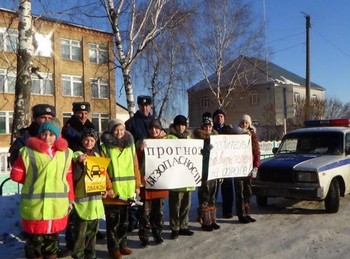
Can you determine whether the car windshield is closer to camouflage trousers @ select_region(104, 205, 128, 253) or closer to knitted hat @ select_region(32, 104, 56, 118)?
camouflage trousers @ select_region(104, 205, 128, 253)

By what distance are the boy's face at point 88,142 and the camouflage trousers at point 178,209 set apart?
1.82 m

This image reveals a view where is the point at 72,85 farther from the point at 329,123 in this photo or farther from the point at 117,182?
the point at 117,182

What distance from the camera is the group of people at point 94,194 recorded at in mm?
4012

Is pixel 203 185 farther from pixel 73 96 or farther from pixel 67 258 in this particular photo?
pixel 73 96

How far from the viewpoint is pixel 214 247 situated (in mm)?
5562

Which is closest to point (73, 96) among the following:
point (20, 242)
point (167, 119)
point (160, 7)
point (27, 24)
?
point (167, 119)

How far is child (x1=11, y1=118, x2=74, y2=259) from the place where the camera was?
3.98m

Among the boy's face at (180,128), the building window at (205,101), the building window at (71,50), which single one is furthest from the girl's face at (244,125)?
the building window at (205,101)

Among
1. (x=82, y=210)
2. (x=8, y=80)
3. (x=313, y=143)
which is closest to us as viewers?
(x=82, y=210)

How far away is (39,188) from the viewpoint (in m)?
3.99

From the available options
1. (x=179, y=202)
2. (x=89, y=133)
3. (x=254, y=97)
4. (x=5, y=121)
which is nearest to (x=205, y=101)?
(x=254, y=97)

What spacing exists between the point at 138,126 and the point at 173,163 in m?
0.87

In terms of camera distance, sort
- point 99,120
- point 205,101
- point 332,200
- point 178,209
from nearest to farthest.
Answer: point 178,209 → point 332,200 → point 99,120 → point 205,101

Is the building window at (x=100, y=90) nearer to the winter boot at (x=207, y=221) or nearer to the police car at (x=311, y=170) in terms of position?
the police car at (x=311, y=170)
